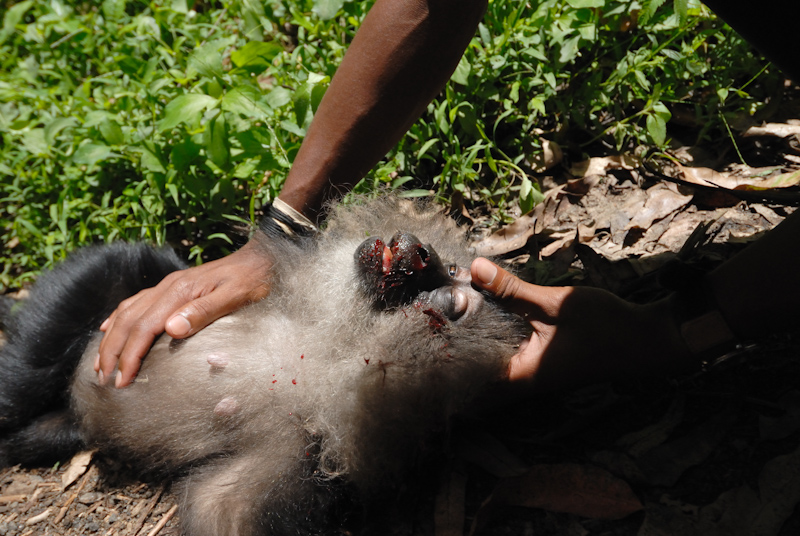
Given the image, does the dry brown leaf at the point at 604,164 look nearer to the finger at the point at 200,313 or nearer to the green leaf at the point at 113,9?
the finger at the point at 200,313

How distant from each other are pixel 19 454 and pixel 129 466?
0.51m

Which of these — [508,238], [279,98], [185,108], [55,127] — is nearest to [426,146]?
[508,238]

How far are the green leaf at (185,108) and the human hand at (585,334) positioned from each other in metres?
1.37

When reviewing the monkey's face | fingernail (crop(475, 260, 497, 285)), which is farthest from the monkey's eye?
fingernail (crop(475, 260, 497, 285))

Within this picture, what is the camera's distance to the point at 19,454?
2270 mm

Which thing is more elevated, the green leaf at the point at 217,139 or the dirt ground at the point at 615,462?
the green leaf at the point at 217,139

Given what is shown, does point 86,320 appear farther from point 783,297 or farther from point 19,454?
point 783,297

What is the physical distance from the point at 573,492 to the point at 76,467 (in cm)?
184

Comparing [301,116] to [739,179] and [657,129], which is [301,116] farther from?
[739,179]

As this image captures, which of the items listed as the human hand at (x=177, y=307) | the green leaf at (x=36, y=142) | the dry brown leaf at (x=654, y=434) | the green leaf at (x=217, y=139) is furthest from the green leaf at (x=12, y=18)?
the dry brown leaf at (x=654, y=434)

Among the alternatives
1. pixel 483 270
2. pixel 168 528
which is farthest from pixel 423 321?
pixel 168 528

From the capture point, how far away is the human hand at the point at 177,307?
76.0 inches

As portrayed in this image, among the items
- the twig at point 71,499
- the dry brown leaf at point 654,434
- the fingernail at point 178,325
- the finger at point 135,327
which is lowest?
the twig at point 71,499

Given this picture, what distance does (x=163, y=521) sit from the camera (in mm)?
2033
